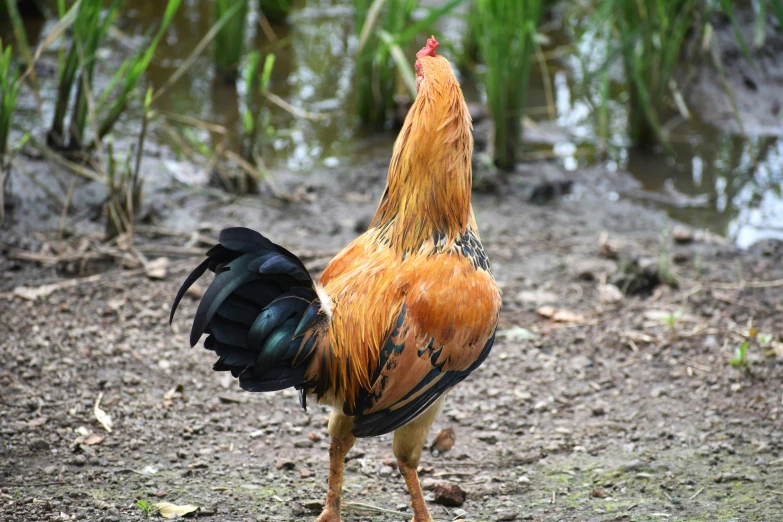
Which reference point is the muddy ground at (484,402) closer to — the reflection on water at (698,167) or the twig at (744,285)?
the twig at (744,285)

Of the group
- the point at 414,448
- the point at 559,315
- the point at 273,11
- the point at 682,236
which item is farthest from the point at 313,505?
the point at 273,11

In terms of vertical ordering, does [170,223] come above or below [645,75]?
below

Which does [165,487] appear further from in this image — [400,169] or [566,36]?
[566,36]

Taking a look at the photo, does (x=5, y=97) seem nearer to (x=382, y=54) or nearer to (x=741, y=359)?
(x=382, y=54)

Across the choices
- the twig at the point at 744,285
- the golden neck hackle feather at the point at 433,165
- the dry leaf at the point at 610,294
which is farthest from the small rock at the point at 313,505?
the twig at the point at 744,285

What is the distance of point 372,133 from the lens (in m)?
7.90

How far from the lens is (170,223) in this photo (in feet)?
19.4

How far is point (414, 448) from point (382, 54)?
176 inches

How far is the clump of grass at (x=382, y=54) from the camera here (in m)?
6.14

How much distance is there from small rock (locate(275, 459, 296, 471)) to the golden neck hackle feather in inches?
47.1

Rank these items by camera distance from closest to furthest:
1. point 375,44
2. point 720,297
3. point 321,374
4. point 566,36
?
point 321,374
point 720,297
point 375,44
point 566,36

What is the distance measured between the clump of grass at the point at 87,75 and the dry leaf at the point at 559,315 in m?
3.02

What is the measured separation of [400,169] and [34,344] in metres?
2.31

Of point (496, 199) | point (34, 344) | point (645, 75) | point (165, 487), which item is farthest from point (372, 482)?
point (645, 75)
